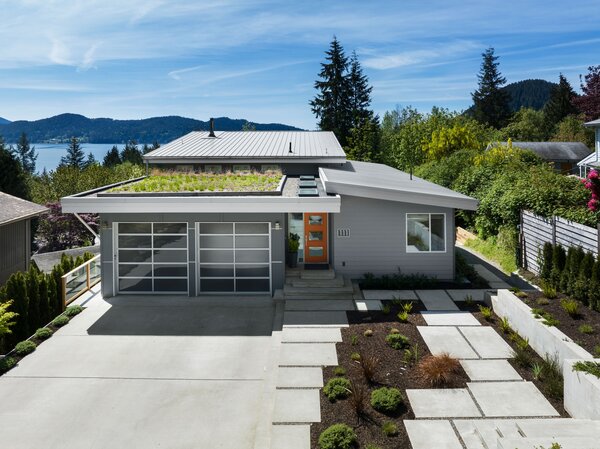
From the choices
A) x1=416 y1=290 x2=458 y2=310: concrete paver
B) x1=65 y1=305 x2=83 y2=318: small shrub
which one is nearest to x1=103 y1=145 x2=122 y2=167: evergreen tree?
x1=65 y1=305 x2=83 y2=318: small shrub

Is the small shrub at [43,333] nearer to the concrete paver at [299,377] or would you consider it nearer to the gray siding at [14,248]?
the concrete paver at [299,377]

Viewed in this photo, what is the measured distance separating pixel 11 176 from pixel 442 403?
3294 centimetres

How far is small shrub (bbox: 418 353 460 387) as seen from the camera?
827 cm

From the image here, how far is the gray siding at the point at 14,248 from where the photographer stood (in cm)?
1727

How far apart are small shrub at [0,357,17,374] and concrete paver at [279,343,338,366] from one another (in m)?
5.36

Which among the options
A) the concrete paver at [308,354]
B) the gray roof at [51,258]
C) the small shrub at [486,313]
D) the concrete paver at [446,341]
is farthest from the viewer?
the gray roof at [51,258]

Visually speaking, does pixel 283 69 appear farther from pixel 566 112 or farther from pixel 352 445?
pixel 566 112

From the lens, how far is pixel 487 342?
33.6 feet

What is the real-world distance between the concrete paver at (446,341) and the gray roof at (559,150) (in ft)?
136

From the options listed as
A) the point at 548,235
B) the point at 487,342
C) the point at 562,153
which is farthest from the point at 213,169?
the point at 562,153

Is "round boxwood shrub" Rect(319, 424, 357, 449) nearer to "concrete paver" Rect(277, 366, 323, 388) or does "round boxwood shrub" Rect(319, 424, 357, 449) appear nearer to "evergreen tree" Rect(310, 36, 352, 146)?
"concrete paver" Rect(277, 366, 323, 388)

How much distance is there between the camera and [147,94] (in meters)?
52.9

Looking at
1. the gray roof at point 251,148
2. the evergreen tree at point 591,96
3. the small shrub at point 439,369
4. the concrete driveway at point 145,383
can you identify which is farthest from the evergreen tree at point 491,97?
the small shrub at point 439,369

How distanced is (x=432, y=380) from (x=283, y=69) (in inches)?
1372
